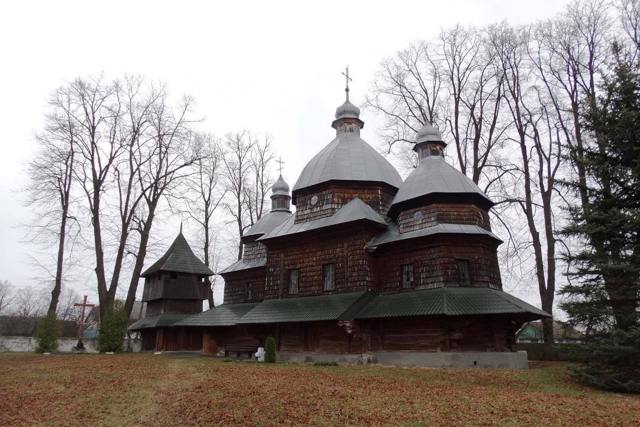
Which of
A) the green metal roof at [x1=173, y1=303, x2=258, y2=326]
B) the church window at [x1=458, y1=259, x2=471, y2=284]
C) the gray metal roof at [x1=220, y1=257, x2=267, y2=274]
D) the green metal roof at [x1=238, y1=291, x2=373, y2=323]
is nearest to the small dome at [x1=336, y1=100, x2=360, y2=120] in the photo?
the gray metal roof at [x1=220, y1=257, x2=267, y2=274]

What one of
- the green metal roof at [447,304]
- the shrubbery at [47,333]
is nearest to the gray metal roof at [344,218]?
the green metal roof at [447,304]

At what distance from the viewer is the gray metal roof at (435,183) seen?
18.3 m

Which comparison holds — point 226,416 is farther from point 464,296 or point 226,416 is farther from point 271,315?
point 271,315

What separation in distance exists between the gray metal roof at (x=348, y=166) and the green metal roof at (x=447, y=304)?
6620 millimetres

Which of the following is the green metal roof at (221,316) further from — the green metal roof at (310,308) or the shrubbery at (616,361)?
the shrubbery at (616,361)

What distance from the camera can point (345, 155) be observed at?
2291 cm

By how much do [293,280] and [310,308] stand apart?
9.26 ft

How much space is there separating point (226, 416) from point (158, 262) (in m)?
24.5

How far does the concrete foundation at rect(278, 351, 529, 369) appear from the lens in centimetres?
1503

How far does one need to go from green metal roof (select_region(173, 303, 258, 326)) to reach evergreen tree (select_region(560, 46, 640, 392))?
1617cm

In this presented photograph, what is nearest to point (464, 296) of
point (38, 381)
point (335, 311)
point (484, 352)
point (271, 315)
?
point (484, 352)

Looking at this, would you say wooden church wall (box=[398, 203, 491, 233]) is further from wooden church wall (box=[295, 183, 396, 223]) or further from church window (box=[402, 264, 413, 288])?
wooden church wall (box=[295, 183, 396, 223])

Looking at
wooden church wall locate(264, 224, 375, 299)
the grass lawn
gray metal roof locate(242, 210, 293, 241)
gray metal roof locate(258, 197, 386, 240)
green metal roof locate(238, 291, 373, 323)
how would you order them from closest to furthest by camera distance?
the grass lawn < green metal roof locate(238, 291, 373, 323) < wooden church wall locate(264, 224, 375, 299) < gray metal roof locate(258, 197, 386, 240) < gray metal roof locate(242, 210, 293, 241)

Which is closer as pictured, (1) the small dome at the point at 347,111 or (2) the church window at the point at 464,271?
(2) the church window at the point at 464,271
